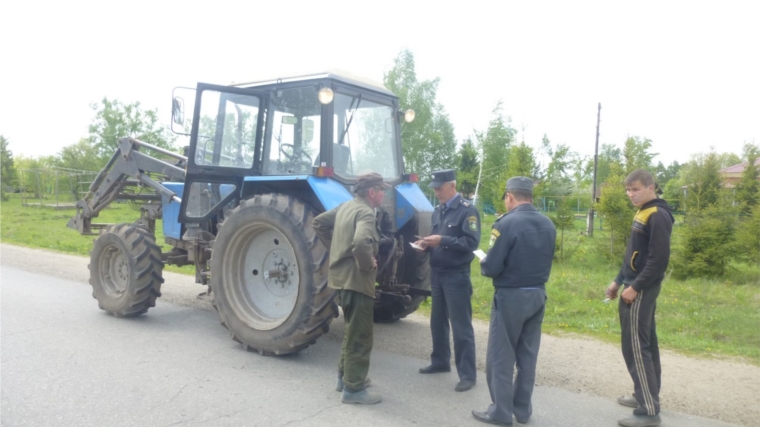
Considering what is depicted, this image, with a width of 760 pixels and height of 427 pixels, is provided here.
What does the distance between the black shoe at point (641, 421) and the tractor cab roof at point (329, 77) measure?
396 centimetres

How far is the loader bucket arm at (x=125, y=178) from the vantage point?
7312 mm

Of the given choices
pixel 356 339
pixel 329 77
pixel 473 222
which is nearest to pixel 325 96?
pixel 329 77

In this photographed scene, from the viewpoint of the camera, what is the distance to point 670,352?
5953 mm

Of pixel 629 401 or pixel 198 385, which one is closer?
pixel 629 401

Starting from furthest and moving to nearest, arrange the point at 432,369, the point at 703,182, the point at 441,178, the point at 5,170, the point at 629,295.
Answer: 1. the point at 5,170
2. the point at 703,182
3. the point at 432,369
4. the point at 441,178
5. the point at 629,295

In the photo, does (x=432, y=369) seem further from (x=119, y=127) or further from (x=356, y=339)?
(x=119, y=127)

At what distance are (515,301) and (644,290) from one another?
94cm

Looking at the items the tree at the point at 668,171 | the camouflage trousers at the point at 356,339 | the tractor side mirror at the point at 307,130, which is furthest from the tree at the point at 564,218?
the tree at the point at 668,171

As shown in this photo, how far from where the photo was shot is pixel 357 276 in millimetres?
4523

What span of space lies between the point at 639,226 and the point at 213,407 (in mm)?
3390

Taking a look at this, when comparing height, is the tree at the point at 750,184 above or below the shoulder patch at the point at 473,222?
above

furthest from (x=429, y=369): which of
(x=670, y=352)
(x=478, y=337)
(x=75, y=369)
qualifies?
(x=75, y=369)

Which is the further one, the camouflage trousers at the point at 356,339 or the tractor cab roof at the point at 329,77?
the tractor cab roof at the point at 329,77

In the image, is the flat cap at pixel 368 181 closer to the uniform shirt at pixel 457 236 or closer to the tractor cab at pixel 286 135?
the uniform shirt at pixel 457 236
